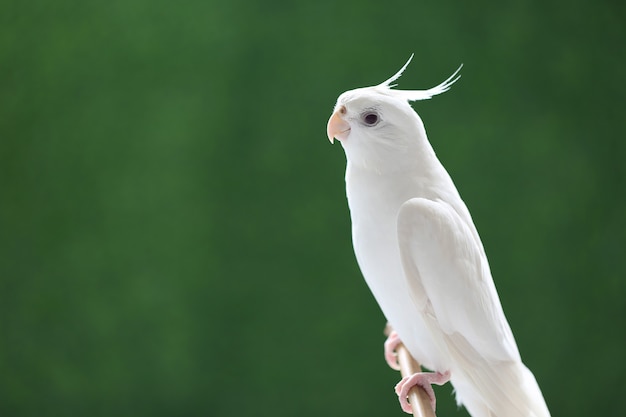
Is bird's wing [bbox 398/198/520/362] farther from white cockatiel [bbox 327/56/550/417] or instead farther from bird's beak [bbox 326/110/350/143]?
bird's beak [bbox 326/110/350/143]

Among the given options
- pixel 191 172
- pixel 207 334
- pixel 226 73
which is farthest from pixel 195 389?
pixel 226 73

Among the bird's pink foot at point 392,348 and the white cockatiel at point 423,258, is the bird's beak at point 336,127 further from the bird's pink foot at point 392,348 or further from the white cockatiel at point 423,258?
the bird's pink foot at point 392,348

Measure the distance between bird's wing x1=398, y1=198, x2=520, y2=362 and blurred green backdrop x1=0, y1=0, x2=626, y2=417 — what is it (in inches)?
59.1

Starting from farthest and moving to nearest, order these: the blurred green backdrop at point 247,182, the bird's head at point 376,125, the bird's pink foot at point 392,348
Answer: the blurred green backdrop at point 247,182 → the bird's pink foot at point 392,348 → the bird's head at point 376,125

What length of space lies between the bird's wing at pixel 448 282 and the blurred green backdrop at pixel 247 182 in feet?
4.93

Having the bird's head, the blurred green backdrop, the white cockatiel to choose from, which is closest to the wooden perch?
the white cockatiel

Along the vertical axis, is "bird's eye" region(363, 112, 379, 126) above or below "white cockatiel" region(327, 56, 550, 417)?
above

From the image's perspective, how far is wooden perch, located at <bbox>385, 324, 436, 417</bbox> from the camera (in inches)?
41.1

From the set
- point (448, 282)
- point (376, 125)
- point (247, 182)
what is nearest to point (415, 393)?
point (448, 282)

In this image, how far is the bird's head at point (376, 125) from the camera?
1157 millimetres

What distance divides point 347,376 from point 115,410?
0.92 m

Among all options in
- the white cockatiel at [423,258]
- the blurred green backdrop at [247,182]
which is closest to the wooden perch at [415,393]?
the white cockatiel at [423,258]

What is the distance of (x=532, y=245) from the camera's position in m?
2.70

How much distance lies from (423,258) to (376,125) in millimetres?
242
